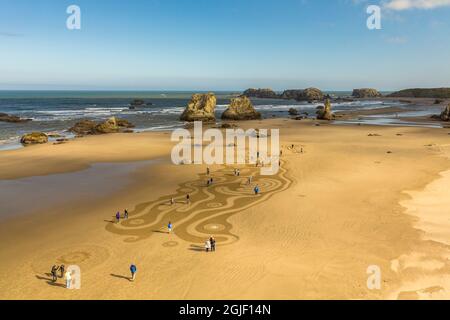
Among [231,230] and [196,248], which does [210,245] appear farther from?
[231,230]

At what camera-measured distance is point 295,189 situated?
3703 centimetres

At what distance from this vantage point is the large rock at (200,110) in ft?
367

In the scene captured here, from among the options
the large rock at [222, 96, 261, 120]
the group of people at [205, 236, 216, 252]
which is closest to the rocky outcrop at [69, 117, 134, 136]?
the large rock at [222, 96, 261, 120]

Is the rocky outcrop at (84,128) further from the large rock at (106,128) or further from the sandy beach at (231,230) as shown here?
the sandy beach at (231,230)

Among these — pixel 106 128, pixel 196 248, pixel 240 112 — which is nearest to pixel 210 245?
pixel 196 248

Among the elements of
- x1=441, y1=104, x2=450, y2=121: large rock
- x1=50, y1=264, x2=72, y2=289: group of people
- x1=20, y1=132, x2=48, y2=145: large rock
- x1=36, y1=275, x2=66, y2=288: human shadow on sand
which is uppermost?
x1=441, y1=104, x2=450, y2=121: large rock

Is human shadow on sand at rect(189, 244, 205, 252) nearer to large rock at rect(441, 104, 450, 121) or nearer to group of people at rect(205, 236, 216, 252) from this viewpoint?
group of people at rect(205, 236, 216, 252)

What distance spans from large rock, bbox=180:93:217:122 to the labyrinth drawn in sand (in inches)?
2781

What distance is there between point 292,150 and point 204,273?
40029 mm

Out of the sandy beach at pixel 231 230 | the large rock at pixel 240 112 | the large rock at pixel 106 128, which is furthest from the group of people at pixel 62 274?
the large rock at pixel 240 112

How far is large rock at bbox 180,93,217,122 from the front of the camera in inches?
4405

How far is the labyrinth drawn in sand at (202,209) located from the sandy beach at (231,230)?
5.7 inches

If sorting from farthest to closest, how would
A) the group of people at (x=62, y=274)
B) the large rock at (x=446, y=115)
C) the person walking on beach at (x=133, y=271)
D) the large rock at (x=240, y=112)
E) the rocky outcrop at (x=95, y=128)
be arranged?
the large rock at (x=240, y=112)
the large rock at (x=446, y=115)
the rocky outcrop at (x=95, y=128)
the person walking on beach at (x=133, y=271)
the group of people at (x=62, y=274)
